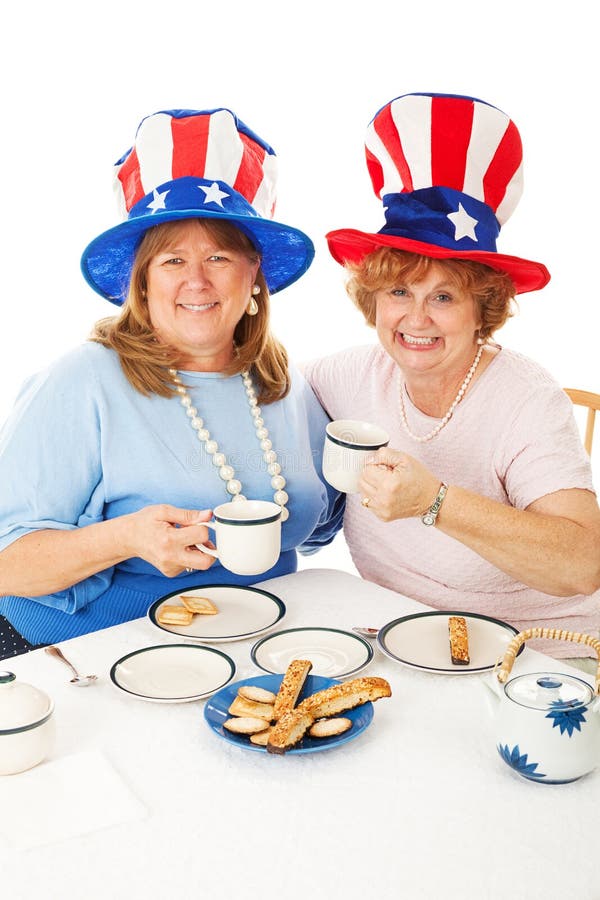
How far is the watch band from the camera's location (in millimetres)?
1621

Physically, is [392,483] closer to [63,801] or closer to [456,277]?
[456,277]

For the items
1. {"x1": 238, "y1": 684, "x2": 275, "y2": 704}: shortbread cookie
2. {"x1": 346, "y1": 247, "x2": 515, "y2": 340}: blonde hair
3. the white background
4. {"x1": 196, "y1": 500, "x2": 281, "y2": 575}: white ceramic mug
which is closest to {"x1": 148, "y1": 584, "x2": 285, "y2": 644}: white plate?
{"x1": 196, "y1": 500, "x2": 281, "y2": 575}: white ceramic mug

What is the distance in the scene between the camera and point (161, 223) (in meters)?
1.78

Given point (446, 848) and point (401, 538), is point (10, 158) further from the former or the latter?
point (446, 848)

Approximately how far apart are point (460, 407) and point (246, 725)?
95 centimetres

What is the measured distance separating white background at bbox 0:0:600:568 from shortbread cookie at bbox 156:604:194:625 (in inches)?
73.1

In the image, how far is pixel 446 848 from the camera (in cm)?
101

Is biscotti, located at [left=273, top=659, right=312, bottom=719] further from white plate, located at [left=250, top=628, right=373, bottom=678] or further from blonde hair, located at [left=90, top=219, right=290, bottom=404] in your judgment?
blonde hair, located at [left=90, top=219, right=290, bottom=404]

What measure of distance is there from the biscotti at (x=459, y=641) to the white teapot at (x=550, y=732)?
0.27 meters

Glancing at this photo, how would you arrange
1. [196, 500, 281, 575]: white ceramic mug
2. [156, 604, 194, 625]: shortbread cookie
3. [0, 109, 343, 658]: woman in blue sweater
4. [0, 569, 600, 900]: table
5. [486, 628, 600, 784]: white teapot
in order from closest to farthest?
[0, 569, 600, 900]: table, [486, 628, 600, 784]: white teapot, [196, 500, 281, 575]: white ceramic mug, [156, 604, 194, 625]: shortbread cookie, [0, 109, 343, 658]: woman in blue sweater

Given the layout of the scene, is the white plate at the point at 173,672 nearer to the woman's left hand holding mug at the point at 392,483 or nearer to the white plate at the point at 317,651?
the white plate at the point at 317,651

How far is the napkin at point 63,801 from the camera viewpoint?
1019 millimetres

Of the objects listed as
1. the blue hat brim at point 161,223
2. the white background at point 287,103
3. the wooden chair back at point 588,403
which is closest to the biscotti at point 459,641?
the blue hat brim at point 161,223

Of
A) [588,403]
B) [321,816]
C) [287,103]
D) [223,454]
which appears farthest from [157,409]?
[287,103]
